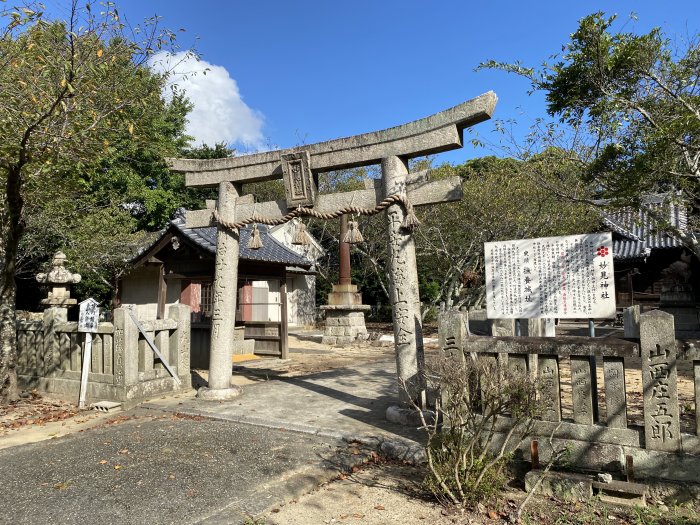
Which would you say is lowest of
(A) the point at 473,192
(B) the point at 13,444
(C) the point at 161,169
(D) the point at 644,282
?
(B) the point at 13,444

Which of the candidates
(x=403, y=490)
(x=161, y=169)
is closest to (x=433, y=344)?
(x=403, y=490)

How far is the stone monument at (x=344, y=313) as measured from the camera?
1905cm

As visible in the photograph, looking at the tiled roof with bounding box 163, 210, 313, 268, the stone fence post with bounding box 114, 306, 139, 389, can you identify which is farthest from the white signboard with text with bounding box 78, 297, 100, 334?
the tiled roof with bounding box 163, 210, 313, 268

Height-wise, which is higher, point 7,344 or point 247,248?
point 247,248

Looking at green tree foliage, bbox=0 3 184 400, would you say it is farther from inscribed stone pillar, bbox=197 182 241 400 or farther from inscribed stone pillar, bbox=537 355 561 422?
inscribed stone pillar, bbox=537 355 561 422

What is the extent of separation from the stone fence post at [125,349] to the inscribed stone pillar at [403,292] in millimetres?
4338

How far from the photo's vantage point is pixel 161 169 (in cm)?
2473

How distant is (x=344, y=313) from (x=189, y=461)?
14318mm

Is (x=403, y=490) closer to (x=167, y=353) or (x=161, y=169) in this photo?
(x=167, y=353)

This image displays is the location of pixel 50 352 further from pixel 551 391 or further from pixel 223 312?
pixel 551 391

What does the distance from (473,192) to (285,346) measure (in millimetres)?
9629

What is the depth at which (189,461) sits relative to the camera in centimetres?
509

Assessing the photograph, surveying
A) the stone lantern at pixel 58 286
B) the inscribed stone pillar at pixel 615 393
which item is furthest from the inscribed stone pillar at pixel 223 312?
the inscribed stone pillar at pixel 615 393

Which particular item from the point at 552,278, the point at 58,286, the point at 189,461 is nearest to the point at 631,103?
the point at 552,278
